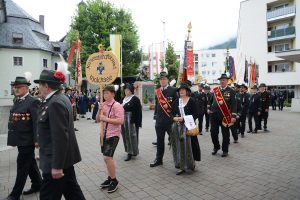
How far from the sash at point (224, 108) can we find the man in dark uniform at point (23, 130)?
15.2 feet

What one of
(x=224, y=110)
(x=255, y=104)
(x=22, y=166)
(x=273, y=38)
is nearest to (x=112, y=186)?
(x=22, y=166)

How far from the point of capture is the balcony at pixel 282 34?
3609cm

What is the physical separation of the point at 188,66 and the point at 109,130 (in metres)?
5.67

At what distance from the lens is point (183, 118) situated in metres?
5.89

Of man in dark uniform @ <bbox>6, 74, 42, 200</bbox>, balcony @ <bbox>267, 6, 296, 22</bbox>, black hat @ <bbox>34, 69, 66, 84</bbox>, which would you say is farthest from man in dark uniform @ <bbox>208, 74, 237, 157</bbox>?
balcony @ <bbox>267, 6, 296, 22</bbox>

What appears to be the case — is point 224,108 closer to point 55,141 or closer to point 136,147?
point 136,147

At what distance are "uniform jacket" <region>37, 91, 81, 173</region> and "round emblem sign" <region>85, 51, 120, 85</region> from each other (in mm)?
2338

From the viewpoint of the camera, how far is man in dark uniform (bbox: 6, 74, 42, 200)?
438 centimetres

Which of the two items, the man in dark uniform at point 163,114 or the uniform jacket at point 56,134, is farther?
the man in dark uniform at point 163,114

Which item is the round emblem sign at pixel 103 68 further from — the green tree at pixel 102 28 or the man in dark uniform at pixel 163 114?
the green tree at pixel 102 28

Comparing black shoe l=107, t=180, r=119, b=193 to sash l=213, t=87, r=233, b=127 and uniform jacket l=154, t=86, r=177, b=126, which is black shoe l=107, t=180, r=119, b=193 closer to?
uniform jacket l=154, t=86, r=177, b=126

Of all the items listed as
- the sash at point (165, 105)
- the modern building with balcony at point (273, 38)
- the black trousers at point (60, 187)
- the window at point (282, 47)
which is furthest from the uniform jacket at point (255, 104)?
the window at point (282, 47)

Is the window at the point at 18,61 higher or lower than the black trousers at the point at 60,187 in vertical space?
higher

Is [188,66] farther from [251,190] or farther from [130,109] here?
[251,190]
